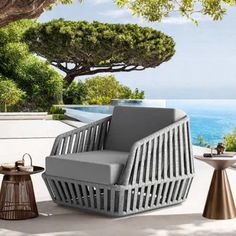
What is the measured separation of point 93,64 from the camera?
30.8 meters

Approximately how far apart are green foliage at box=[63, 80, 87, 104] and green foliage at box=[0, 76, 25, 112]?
3.86 m

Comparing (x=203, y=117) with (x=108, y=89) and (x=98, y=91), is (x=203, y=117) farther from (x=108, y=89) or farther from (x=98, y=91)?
(x=98, y=91)

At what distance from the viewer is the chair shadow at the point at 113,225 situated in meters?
4.45

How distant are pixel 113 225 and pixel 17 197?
903 millimetres

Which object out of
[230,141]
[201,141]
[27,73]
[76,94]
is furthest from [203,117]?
[230,141]

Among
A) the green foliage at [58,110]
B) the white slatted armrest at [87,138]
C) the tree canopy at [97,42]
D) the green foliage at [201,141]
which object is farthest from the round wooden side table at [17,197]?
the tree canopy at [97,42]

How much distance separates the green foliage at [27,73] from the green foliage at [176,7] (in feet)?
56.5

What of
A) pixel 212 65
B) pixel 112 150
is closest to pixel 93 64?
pixel 212 65

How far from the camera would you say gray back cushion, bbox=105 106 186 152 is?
209 inches

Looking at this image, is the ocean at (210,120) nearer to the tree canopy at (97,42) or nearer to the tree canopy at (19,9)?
the tree canopy at (97,42)

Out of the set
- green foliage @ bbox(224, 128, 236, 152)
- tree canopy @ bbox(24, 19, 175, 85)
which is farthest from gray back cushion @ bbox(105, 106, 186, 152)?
tree canopy @ bbox(24, 19, 175, 85)

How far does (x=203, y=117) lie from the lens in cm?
3203

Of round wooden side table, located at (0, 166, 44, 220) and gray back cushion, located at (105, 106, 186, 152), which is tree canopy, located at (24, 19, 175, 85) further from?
round wooden side table, located at (0, 166, 44, 220)

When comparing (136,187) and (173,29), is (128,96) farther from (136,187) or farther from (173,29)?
(136,187)
